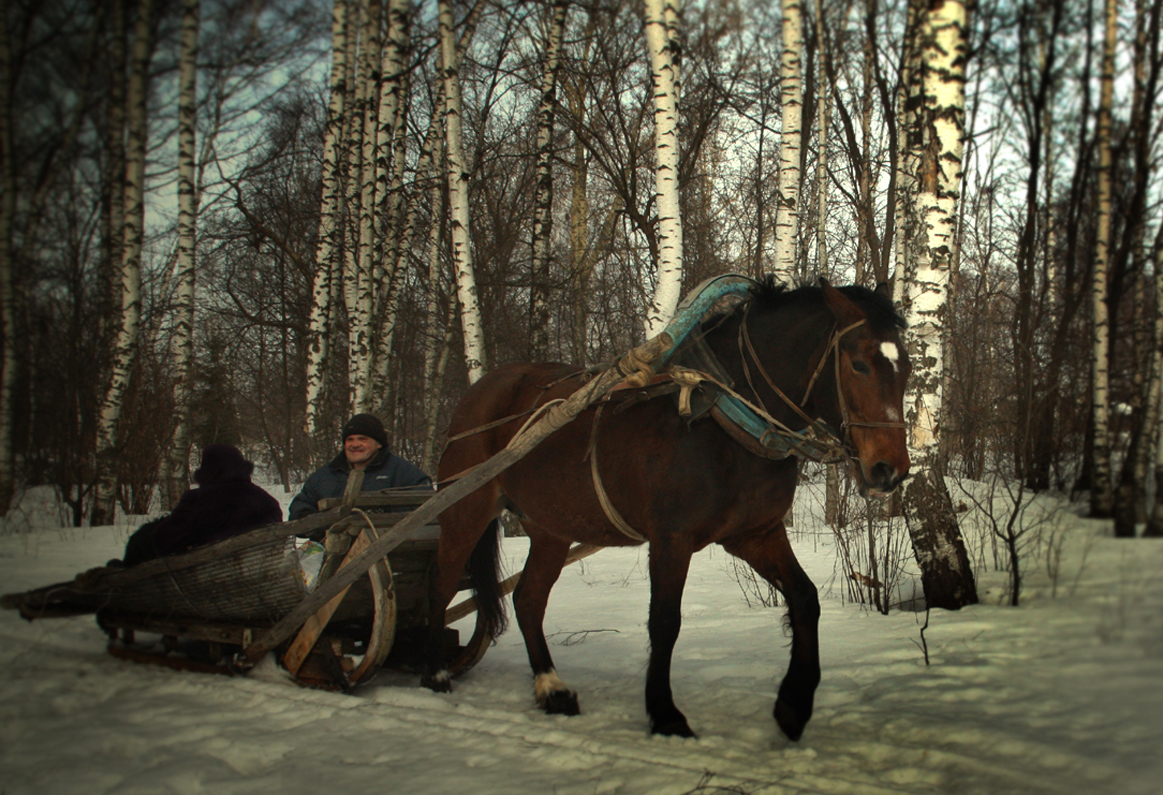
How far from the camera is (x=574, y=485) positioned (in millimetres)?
3174

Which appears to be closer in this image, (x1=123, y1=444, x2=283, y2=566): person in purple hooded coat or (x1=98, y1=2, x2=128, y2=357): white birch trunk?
(x1=98, y1=2, x2=128, y2=357): white birch trunk

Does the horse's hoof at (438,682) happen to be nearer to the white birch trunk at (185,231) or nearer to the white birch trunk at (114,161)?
the white birch trunk at (185,231)

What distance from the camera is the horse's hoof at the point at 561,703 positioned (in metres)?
3.07

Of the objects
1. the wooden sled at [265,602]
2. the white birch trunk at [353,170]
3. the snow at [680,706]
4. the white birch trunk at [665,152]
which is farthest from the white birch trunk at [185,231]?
the white birch trunk at [353,170]

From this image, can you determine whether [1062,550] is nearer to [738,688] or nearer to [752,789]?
[752,789]

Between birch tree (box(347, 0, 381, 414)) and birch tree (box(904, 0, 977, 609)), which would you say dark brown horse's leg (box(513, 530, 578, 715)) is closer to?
birch tree (box(904, 0, 977, 609))

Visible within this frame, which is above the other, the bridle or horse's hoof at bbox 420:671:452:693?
the bridle

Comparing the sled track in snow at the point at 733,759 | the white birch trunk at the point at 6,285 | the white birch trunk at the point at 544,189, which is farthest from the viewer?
the white birch trunk at the point at 544,189

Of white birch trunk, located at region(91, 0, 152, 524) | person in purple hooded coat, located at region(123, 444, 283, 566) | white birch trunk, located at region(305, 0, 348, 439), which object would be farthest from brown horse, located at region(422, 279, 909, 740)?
white birch trunk, located at region(305, 0, 348, 439)

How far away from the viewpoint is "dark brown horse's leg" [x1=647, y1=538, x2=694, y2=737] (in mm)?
2732

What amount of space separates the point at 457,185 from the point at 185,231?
248 inches

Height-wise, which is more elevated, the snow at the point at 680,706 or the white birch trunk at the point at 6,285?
the white birch trunk at the point at 6,285

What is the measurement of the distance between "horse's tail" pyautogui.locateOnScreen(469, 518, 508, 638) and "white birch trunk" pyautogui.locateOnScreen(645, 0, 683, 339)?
81.3 inches

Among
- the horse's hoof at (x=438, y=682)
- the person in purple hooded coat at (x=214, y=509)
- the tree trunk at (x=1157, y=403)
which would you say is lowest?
the horse's hoof at (x=438, y=682)
